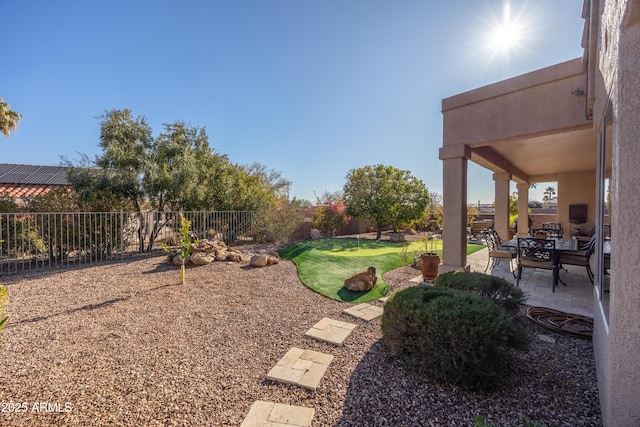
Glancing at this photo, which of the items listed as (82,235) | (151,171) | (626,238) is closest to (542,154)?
(626,238)

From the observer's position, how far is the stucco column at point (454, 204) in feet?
18.5

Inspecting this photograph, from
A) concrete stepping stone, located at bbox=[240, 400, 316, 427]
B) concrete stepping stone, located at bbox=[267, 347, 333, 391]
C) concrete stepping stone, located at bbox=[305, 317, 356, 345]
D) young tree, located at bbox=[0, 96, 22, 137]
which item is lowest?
concrete stepping stone, located at bbox=[240, 400, 316, 427]

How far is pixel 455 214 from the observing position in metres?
5.68

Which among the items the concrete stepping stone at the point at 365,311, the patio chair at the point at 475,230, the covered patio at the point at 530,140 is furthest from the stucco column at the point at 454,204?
the patio chair at the point at 475,230

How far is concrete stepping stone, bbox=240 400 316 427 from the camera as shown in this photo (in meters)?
2.12

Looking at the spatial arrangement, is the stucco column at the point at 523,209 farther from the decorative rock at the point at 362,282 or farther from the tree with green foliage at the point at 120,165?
the tree with green foliage at the point at 120,165

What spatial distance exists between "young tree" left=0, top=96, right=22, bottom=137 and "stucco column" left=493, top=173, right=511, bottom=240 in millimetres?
18239

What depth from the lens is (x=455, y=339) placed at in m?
2.42

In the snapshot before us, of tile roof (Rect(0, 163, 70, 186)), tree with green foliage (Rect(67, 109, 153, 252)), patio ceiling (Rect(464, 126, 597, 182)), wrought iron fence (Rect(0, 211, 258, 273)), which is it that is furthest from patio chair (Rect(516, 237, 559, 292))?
tile roof (Rect(0, 163, 70, 186))

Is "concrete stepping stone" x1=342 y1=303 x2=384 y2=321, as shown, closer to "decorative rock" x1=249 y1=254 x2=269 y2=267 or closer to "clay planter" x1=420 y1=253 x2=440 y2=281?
"clay planter" x1=420 y1=253 x2=440 y2=281

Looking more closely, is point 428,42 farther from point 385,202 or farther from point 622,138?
point 385,202

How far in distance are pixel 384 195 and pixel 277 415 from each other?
1250 cm

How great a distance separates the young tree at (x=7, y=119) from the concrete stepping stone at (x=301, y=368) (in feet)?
46.9

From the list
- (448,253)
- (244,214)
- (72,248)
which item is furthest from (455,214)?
(72,248)
